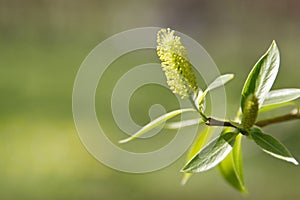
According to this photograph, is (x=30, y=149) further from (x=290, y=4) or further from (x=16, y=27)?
(x=290, y=4)

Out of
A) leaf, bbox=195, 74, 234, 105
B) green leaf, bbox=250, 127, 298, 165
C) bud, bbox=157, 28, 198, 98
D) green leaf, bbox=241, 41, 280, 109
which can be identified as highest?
bud, bbox=157, 28, 198, 98

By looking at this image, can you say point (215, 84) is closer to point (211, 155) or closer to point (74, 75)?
point (211, 155)

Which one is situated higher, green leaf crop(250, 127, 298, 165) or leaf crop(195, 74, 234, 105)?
leaf crop(195, 74, 234, 105)

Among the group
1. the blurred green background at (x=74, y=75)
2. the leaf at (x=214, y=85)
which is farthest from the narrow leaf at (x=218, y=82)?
the blurred green background at (x=74, y=75)

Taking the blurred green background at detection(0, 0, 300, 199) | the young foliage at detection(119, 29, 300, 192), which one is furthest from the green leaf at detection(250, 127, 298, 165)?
the blurred green background at detection(0, 0, 300, 199)

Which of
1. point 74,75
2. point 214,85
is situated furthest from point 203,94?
point 74,75

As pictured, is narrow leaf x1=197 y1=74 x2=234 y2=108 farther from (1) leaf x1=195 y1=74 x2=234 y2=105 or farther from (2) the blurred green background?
(2) the blurred green background

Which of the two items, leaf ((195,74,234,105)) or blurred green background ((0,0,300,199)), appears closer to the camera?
leaf ((195,74,234,105))
